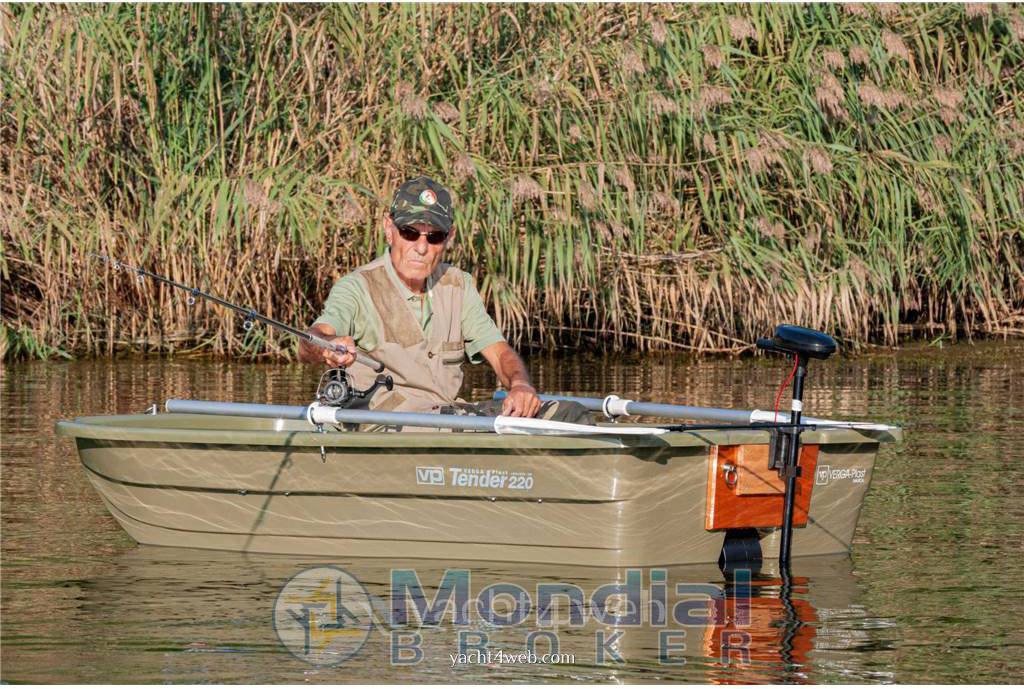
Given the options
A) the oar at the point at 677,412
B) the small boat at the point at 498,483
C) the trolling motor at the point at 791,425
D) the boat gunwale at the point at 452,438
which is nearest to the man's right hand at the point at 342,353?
the small boat at the point at 498,483

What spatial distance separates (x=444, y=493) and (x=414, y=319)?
84 cm

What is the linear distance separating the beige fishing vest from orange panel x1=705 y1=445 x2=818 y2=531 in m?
1.27

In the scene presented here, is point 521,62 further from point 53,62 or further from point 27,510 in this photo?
point 27,510

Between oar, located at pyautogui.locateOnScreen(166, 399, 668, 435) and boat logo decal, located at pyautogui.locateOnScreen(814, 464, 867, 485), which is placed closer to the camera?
oar, located at pyautogui.locateOnScreen(166, 399, 668, 435)

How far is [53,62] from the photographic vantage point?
13.4 meters

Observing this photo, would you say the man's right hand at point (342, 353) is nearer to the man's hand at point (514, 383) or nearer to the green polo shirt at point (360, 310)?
the green polo shirt at point (360, 310)

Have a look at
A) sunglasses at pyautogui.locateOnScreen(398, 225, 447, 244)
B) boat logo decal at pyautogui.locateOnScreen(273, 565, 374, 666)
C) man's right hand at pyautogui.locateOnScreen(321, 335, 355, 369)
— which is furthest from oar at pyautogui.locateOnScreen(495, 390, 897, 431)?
boat logo decal at pyautogui.locateOnScreen(273, 565, 374, 666)

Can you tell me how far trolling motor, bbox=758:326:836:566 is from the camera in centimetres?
648

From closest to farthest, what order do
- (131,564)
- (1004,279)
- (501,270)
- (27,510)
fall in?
(131,564), (27,510), (501,270), (1004,279)

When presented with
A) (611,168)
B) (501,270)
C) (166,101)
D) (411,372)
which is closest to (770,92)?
(611,168)

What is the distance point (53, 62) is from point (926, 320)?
753 centimetres

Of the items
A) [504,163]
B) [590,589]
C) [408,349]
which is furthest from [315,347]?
[504,163]

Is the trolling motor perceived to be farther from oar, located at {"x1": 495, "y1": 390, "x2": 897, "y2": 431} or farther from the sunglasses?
the sunglasses

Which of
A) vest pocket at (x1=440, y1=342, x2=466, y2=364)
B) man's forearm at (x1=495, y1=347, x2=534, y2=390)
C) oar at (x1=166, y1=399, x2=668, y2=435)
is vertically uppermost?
vest pocket at (x1=440, y1=342, x2=466, y2=364)
